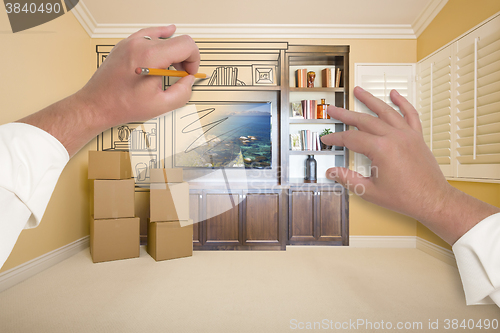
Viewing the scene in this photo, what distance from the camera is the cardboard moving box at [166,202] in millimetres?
2646

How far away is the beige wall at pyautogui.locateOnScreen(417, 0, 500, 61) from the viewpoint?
2238 millimetres

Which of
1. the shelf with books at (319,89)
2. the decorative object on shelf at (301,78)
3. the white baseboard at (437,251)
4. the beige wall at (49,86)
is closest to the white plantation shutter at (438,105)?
the white baseboard at (437,251)

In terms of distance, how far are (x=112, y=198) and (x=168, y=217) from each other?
553 mm

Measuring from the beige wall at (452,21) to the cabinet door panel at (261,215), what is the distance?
2339mm

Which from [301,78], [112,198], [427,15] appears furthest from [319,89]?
[112,198]

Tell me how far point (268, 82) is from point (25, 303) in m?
2.79

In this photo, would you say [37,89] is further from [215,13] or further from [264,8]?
[264,8]

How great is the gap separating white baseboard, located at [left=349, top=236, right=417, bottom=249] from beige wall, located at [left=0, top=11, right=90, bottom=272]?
10.2 feet

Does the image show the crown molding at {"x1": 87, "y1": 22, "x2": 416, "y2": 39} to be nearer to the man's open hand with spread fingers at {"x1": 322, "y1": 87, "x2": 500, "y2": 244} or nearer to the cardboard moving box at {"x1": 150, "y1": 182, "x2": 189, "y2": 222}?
the cardboard moving box at {"x1": 150, "y1": 182, "x2": 189, "y2": 222}

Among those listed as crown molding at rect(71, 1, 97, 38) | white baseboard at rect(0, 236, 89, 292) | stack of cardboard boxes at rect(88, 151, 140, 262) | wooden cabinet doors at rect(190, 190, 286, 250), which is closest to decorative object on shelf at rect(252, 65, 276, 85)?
wooden cabinet doors at rect(190, 190, 286, 250)

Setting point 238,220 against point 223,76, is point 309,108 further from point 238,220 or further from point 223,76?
point 238,220

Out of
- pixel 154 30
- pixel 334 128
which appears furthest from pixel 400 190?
pixel 334 128

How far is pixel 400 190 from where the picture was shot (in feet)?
0.97

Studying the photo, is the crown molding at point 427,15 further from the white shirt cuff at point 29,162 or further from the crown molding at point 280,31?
the white shirt cuff at point 29,162
